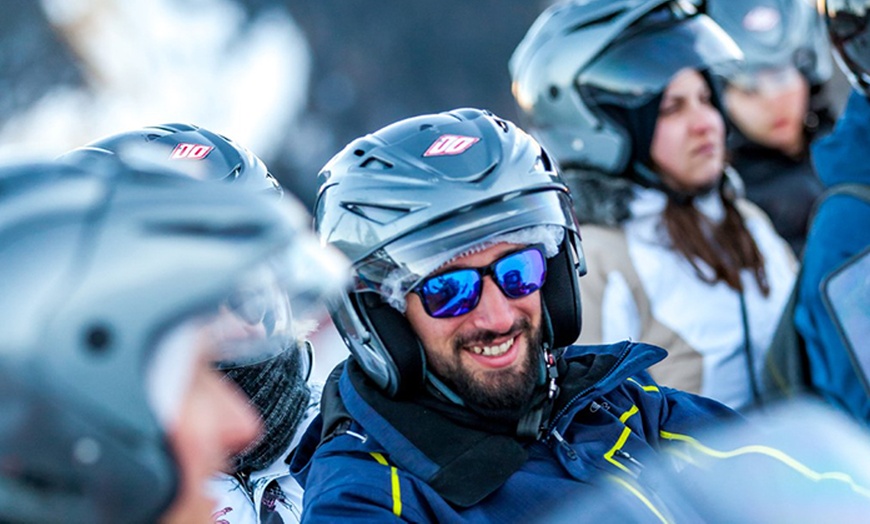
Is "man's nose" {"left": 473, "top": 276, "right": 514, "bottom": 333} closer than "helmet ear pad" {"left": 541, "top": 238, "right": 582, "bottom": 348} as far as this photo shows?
Yes

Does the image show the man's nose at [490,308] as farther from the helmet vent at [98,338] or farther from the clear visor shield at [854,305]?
the helmet vent at [98,338]

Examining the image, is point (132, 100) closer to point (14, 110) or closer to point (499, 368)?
point (14, 110)

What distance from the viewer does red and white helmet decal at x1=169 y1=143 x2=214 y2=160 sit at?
9.60 feet

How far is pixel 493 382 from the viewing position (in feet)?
8.46

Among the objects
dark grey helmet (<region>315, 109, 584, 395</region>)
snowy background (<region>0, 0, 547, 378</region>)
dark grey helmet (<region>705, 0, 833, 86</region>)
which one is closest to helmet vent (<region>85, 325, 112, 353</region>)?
dark grey helmet (<region>315, 109, 584, 395</region>)

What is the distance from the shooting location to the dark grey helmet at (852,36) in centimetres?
355

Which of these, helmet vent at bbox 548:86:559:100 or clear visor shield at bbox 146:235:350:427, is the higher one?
clear visor shield at bbox 146:235:350:427

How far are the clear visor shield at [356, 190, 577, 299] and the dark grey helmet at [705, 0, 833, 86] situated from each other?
3135mm

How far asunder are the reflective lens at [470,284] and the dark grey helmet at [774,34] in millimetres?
3176

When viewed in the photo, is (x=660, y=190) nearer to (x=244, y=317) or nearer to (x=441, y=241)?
(x=441, y=241)

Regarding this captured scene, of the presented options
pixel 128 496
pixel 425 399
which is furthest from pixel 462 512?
pixel 128 496

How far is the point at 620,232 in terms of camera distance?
396 centimetres

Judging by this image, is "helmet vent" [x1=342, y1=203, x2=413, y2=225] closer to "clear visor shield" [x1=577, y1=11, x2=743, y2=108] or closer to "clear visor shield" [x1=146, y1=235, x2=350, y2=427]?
"clear visor shield" [x1=146, y1=235, x2=350, y2=427]

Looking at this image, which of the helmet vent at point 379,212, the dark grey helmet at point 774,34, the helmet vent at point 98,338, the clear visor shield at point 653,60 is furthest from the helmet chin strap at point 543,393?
the dark grey helmet at point 774,34
